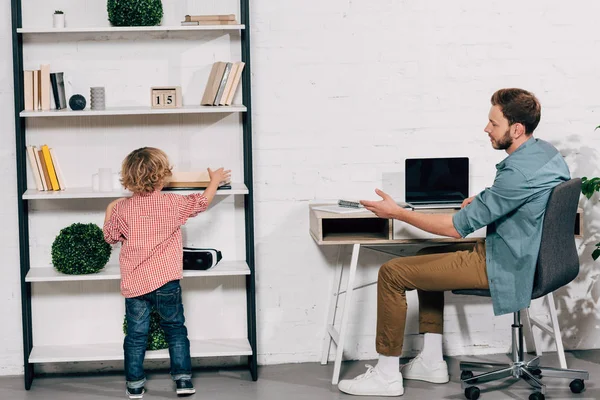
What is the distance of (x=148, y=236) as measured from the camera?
394 cm

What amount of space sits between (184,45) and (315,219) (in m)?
1.05

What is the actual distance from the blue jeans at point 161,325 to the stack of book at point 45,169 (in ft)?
2.19

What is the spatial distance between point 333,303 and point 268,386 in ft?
1.96

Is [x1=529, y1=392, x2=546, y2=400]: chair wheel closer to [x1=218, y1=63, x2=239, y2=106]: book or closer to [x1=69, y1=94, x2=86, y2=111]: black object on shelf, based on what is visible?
[x1=218, y1=63, x2=239, y2=106]: book

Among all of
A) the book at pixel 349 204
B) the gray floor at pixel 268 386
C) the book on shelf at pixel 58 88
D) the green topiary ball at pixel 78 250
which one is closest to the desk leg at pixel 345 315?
the gray floor at pixel 268 386

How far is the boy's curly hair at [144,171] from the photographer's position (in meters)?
3.92

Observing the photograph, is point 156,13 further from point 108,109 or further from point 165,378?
point 165,378

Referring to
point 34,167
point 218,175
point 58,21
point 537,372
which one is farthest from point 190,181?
point 537,372

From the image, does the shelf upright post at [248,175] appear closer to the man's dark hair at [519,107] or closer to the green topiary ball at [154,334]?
the green topiary ball at [154,334]

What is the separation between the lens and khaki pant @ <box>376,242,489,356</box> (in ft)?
12.6

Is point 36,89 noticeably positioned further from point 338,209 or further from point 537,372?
point 537,372

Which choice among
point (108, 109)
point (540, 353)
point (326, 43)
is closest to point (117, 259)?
point (108, 109)

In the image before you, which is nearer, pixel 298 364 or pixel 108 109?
pixel 108 109

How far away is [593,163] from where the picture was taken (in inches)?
184
